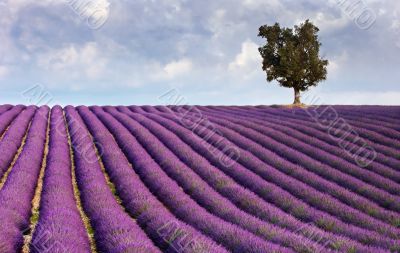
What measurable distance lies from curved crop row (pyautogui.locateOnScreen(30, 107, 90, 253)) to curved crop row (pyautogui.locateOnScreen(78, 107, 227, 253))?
3.75 feet

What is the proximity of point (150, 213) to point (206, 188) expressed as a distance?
96.7 inches

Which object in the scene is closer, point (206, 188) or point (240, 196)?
point (240, 196)

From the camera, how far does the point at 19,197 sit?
10852 millimetres

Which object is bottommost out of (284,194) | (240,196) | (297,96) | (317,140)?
(240,196)

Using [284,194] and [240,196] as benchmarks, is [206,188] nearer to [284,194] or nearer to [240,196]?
[240,196]

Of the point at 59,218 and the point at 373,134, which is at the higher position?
the point at 373,134

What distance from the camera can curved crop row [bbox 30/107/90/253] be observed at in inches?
286

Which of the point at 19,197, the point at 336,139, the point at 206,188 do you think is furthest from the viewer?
the point at 336,139

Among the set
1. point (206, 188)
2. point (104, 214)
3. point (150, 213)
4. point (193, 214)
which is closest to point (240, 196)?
point (206, 188)

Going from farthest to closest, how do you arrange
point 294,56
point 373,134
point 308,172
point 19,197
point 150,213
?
point 294,56 < point 373,134 < point 308,172 < point 19,197 < point 150,213

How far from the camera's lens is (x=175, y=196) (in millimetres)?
11016

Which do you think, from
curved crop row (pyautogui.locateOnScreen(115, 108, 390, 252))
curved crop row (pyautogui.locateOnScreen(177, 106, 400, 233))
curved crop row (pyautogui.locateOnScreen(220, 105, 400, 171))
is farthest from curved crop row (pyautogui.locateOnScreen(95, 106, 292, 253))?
curved crop row (pyautogui.locateOnScreen(220, 105, 400, 171))

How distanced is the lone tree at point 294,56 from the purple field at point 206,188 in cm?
2011

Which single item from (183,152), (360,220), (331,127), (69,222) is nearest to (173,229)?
(69,222)
